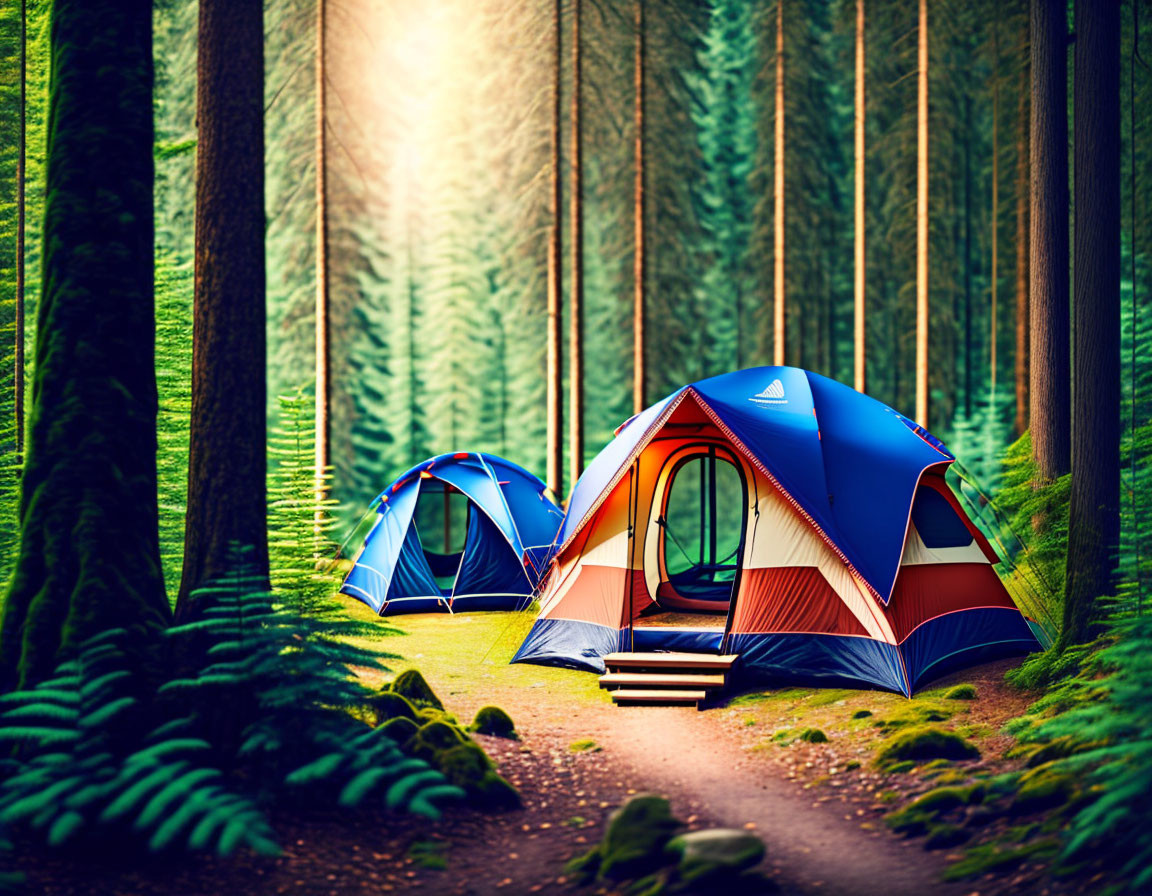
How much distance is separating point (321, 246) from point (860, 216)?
9.53 meters

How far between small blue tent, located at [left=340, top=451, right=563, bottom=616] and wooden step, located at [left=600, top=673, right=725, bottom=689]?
451 centimetres

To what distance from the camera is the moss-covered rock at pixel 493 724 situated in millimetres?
6324

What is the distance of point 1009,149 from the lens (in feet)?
65.4

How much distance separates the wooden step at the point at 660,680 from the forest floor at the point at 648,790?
180 mm

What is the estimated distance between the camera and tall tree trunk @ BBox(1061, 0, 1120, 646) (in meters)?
6.05

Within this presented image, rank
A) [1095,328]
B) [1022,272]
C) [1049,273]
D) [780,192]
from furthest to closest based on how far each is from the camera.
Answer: [780,192] → [1022,272] → [1049,273] → [1095,328]

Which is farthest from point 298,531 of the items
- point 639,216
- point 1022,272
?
point 1022,272

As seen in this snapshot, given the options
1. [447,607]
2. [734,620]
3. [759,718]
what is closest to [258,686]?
[759,718]

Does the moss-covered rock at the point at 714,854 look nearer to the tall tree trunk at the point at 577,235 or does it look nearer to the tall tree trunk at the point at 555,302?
the tall tree trunk at the point at 555,302

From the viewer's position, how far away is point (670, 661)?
7734 millimetres

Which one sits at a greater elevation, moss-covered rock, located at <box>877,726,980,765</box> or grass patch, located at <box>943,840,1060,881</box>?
grass patch, located at <box>943,840,1060,881</box>

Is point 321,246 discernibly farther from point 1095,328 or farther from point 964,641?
point 1095,328

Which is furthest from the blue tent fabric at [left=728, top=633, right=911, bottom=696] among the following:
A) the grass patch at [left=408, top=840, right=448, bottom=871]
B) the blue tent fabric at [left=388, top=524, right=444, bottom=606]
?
the blue tent fabric at [left=388, top=524, right=444, bottom=606]

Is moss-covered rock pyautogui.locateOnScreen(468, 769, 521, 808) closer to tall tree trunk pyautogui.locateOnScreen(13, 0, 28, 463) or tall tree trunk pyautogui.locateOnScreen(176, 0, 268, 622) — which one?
tall tree trunk pyautogui.locateOnScreen(176, 0, 268, 622)
